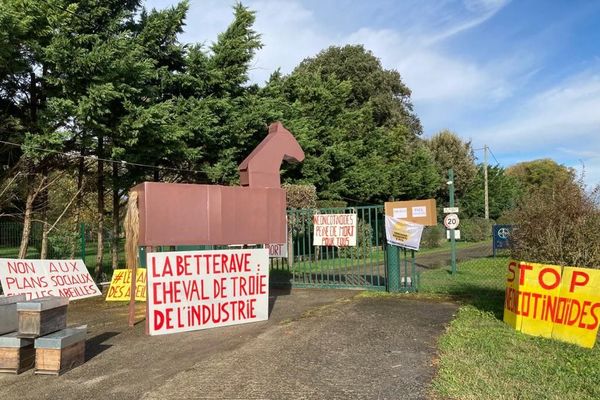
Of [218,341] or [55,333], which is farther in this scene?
[218,341]

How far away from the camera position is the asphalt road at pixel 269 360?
495cm

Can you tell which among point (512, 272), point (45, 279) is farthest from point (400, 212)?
point (45, 279)

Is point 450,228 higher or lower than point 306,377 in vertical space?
higher

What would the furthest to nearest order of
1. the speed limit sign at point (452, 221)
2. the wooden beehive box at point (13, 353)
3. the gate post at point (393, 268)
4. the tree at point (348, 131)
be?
the tree at point (348, 131), the speed limit sign at point (452, 221), the gate post at point (393, 268), the wooden beehive box at point (13, 353)

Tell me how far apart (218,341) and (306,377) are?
7.27ft

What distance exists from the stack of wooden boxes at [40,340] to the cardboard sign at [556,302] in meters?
5.95

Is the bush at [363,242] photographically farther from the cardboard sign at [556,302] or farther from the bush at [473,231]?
the bush at [473,231]

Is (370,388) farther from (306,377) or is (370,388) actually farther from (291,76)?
(291,76)

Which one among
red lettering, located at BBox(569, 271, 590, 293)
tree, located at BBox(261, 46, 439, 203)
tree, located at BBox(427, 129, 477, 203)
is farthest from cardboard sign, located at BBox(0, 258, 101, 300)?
tree, located at BBox(427, 129, 477, 203)

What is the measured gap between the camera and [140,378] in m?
5.49

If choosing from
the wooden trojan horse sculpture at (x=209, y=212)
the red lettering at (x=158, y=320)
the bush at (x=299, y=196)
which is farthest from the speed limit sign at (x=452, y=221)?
the red lettering at (x=158, y=320)

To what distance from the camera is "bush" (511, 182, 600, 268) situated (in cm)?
785

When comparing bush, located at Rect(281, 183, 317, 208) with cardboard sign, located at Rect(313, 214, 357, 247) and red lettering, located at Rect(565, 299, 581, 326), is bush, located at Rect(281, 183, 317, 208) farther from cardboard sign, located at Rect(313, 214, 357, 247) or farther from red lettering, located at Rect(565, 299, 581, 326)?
red lettering, located at Rect(565, 299, 581, 326)

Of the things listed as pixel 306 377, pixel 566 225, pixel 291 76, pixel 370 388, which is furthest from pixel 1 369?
pixel 291 76
